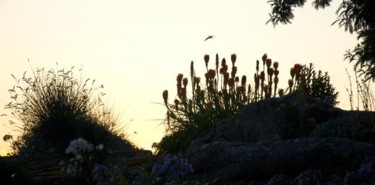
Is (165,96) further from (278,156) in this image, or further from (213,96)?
(278,156)

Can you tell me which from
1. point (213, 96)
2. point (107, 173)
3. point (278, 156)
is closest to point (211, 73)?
point (213, 96)

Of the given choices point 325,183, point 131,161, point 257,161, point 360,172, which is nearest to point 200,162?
point 257,161

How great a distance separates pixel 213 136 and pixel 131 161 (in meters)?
1.45

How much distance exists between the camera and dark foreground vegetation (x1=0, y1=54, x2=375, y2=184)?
18.2 ft

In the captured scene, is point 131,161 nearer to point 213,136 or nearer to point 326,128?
point 213,136

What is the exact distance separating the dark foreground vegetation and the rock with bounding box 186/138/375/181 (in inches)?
0.4

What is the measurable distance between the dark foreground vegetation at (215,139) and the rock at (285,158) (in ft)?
0.03

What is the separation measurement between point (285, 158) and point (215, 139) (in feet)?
12.3

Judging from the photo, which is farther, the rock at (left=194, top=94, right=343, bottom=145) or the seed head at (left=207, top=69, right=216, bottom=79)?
the seed head at (left=207, top=69, right=216, bottom=79)

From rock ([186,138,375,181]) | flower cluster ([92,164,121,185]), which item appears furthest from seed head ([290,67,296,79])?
flower cluster ([92,164,121,185])

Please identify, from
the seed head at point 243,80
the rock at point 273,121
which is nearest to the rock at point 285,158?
the rock at point 273,121

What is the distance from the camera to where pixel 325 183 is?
17.9 ft

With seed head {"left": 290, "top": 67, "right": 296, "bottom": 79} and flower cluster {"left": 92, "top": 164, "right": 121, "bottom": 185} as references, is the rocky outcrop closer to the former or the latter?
flower cluster {"left": 92, "top": 164, "right": 121, "bottom": 185}

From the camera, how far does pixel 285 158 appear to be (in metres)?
6.53
